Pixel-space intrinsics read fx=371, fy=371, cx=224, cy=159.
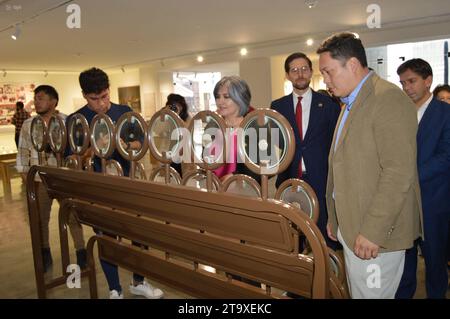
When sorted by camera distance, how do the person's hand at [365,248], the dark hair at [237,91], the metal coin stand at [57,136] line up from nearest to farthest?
the person's hand at [365,248] → the dark hair at [237,91] → the metal coin stand at [57,136]

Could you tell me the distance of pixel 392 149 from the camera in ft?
4.19

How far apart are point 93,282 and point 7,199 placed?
5.06 meters

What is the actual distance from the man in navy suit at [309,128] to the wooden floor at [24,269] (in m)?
1.18

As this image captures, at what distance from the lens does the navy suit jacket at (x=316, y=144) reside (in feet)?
7.39

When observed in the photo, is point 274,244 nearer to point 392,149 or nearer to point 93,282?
point 392,149

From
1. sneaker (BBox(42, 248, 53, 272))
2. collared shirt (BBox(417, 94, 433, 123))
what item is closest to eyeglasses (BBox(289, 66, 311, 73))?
collared shirt (BBox(417, 94, 433, 123))

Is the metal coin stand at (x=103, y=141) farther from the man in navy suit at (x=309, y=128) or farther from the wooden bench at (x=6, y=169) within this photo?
the wooden bench at (x=6, y=169)

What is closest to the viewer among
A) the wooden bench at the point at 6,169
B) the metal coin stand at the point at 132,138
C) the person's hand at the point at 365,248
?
the person's hand at the point at 365,248

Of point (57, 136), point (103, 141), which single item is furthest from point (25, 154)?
point (103, 141)

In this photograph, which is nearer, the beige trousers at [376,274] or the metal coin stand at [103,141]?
the beige trousers at [376,274]

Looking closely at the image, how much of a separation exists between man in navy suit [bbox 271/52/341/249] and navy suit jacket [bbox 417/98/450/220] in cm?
52

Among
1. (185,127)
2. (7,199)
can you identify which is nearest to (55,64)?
(7,199)

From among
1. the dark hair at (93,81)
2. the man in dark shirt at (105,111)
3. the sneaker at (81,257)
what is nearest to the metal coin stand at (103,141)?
the man in dark shirt at (105,111)

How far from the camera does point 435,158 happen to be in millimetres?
2088
